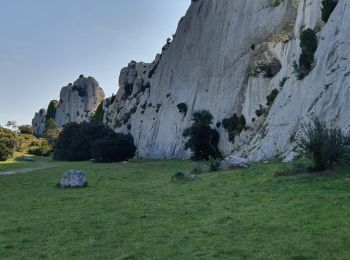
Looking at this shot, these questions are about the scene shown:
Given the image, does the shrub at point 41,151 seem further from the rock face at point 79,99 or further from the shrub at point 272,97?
the shrub at point 272,97

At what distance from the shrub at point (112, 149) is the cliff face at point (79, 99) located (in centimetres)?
10159

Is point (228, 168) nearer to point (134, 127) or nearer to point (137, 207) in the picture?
point (137, 207)

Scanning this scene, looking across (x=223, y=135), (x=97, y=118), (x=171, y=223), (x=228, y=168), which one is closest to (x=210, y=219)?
(x=171, y=223)

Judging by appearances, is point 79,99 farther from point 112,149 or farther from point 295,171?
point 295,171

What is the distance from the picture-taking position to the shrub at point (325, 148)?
73.7ft

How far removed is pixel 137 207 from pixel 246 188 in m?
5.86

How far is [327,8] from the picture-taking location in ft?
145

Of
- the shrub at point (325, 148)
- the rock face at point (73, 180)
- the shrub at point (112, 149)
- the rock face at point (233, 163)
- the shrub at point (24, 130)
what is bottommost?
the rock face at point (73, 180)

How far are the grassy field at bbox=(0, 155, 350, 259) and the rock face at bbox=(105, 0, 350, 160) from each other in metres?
13.3

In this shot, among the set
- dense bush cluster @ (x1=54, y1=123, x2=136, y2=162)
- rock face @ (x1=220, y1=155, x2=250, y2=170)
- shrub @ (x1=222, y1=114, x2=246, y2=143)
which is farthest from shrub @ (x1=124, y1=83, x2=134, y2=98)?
rock face @ (x1=220, y1=155, x2=250, y2=170)

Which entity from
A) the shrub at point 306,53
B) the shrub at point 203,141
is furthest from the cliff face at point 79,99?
the shrub at point 306,53

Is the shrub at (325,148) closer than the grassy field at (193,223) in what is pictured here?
No

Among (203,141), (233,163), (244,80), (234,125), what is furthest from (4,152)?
(233,163)

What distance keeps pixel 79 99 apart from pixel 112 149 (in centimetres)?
11349
